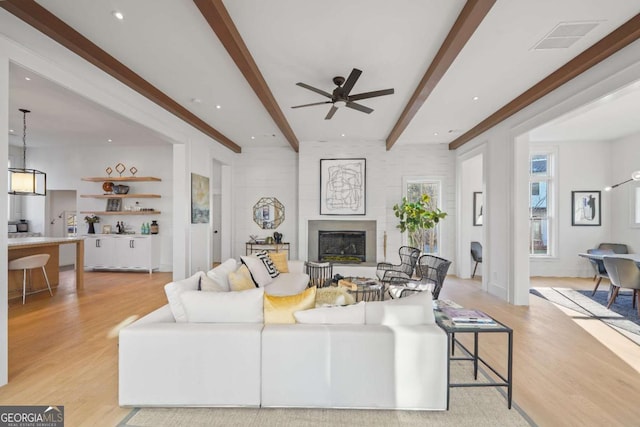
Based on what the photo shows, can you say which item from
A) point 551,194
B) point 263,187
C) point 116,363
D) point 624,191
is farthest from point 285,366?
point 624,191

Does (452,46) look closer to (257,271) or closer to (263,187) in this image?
(257,271)

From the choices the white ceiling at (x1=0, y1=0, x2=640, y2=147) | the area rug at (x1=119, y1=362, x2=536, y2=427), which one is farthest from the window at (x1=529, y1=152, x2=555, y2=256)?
the area rug at (x1=119, y1=362, x2=536, y2=427)

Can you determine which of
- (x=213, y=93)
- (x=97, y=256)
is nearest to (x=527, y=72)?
(x=213, y=93)

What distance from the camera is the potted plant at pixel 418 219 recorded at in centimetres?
650

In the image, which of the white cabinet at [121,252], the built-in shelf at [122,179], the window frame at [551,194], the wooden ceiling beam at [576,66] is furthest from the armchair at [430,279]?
the built-in shelf at [122,179]

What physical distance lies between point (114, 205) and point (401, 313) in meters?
7.86

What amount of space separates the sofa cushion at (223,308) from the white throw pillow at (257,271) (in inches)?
65.9

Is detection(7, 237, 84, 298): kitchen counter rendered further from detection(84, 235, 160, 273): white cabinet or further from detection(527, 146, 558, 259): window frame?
detection(527, 146, 558, 259): window frame

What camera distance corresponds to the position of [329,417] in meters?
1.99

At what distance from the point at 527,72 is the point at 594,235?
516 centimetres

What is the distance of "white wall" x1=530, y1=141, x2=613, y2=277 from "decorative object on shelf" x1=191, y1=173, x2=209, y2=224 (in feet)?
23.5

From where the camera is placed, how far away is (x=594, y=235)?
6.68m

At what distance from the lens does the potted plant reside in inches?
256

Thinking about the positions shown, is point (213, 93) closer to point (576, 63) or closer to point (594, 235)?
point (576, 63)
